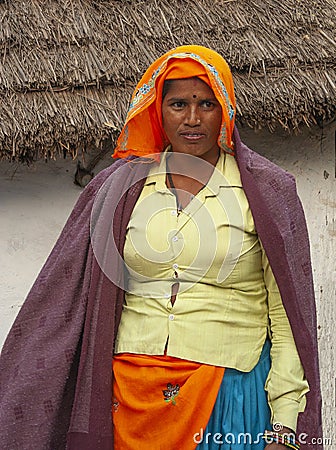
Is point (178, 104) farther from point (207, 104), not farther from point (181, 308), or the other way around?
point (181, 308)

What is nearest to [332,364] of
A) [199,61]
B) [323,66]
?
[323,66]

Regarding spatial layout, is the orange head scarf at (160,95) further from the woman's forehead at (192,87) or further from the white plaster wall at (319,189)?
the white plaster wall at (319,189)

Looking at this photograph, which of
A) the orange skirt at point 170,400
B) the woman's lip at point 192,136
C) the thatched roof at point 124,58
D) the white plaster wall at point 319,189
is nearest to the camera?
the orange skirt at point 170,400

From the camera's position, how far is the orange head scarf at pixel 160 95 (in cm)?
227

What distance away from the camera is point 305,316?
2.28 metres

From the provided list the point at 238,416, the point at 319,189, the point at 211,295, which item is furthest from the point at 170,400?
the point at 319,189

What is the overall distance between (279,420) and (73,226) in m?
0.82

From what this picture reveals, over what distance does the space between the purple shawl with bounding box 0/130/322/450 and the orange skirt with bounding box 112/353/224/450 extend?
0.09 m

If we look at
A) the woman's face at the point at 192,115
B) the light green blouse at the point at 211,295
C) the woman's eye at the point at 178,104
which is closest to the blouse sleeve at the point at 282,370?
the light green blouse at the point at 211,295

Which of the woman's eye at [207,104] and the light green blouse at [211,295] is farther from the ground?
the woman's eye at [207,104]

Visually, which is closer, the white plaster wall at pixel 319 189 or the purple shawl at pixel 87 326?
the purple shawl at pixel 87 326

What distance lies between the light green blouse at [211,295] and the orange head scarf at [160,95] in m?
0.23

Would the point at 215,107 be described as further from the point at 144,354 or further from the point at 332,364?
the point at 332,364

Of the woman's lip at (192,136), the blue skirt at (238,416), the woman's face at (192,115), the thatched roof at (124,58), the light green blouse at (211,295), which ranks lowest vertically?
the blue skirt at (238,416)
